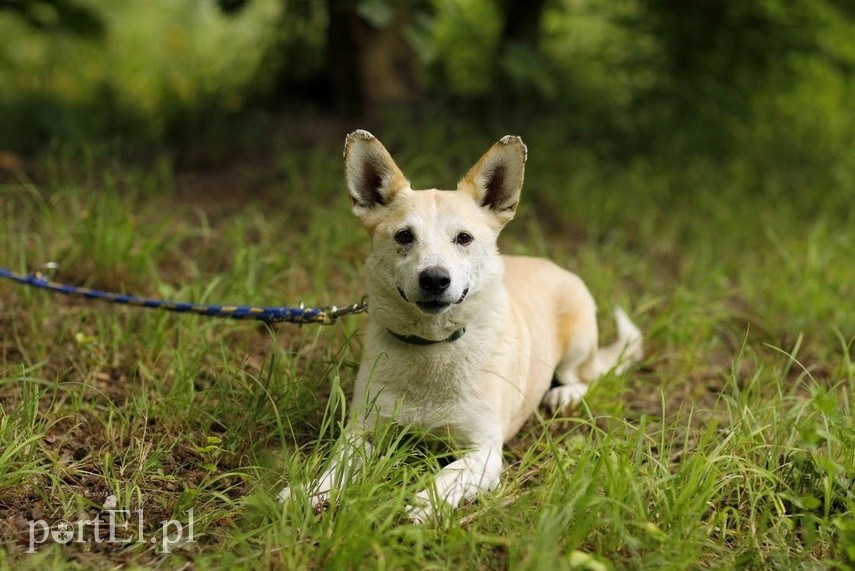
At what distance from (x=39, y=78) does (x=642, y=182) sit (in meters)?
5.16

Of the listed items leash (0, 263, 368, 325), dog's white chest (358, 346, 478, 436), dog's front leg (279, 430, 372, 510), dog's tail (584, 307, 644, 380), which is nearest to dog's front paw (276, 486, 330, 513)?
dog's front leg (279, 430, 372, 510)

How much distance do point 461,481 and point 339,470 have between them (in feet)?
1.35

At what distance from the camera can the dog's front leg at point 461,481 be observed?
2.70 metres

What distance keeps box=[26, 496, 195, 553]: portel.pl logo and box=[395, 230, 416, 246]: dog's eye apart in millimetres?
1117

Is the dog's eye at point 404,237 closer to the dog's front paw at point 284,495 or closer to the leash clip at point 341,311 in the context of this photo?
the leash clip at point 341,311

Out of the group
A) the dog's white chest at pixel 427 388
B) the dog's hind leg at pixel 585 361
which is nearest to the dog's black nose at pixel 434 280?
the dog's white chest at pixel 427 388

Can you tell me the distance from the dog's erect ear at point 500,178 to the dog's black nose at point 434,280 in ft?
1.57

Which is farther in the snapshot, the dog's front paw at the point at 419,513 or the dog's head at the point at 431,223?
the dog's head at the point at 431,223

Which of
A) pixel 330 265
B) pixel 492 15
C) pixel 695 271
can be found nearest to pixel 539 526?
pixel 330 265

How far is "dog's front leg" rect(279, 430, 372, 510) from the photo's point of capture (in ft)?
8.97

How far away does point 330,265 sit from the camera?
4.70 meters

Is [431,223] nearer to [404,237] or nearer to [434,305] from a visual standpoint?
[404,237]

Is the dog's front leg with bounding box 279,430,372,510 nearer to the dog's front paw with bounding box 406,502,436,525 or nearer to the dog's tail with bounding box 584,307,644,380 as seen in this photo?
the dog's front paw with bounding box 406,502,436,525

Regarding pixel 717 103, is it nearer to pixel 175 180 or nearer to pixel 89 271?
pixel 175 180
